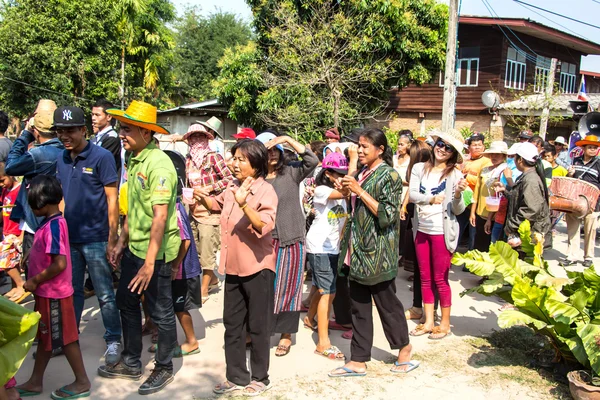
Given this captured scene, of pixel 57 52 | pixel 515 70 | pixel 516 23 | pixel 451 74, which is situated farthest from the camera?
pixel 515 70

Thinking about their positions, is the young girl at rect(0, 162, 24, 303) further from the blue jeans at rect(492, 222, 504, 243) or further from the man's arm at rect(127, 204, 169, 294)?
the blue jeans at rect(492, 222, 504, 243)

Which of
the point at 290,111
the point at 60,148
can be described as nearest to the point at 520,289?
the point at 60,148

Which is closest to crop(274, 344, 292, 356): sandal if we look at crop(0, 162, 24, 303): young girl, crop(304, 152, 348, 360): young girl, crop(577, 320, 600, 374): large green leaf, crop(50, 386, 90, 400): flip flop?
crop(304, 152, 348, 360): young girl

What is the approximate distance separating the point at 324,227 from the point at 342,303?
87 cm

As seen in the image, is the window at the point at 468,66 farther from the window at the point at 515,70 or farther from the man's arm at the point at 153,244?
the man's arm at the point at 153,244

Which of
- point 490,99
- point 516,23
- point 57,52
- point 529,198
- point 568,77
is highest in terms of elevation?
point 516,23

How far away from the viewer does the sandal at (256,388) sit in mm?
3754

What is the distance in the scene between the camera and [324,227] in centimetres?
474

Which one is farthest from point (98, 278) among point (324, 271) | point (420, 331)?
point (420, 331)

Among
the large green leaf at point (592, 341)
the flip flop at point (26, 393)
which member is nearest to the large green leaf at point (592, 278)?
the large green leaf at point (592, 341)

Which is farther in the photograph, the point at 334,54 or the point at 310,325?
the point at 334,54

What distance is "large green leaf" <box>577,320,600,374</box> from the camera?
11.8ft

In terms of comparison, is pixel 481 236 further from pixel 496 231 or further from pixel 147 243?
pixel 147 243

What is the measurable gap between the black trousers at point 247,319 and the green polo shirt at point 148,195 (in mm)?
561
